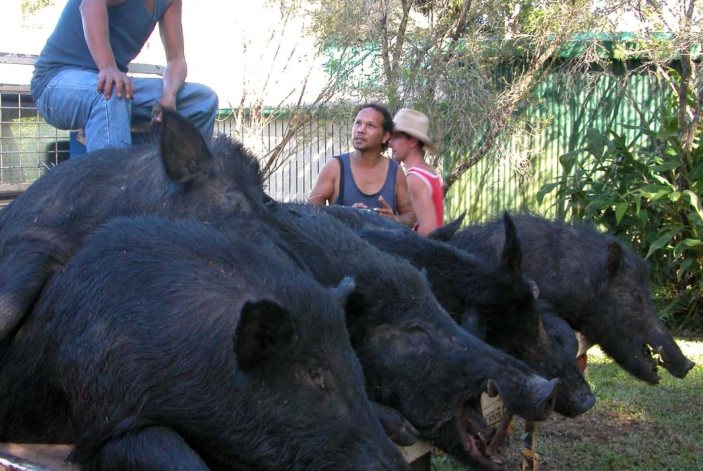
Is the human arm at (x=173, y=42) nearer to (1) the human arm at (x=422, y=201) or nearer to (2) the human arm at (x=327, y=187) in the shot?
(2) the human arm at (x=327, y=187)

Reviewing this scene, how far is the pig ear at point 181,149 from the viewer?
336 cm

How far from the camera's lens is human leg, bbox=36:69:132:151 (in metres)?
4.33

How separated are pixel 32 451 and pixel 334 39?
36.4ft

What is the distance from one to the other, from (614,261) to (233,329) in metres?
3.81

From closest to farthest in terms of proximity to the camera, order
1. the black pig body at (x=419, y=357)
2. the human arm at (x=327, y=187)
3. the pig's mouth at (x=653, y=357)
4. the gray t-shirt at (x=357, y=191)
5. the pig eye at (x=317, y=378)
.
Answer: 1. the pig eye at (x=317, y=378)
2. the black pig body at (x=419, y=357)
3. the pig's mouth at (x=653, y=357)
4. the gray t-shirt at (x=357, y=191)
5. the human arm at (x=327, y=187)

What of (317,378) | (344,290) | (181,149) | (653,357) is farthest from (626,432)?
(317,378)

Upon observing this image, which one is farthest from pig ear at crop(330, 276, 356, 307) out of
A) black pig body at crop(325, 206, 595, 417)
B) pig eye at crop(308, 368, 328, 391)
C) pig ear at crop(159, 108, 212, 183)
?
black pig body at crop(325, 206, 595, 417)

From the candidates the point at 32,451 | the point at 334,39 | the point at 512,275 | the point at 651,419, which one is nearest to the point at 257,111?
the point at 334,39

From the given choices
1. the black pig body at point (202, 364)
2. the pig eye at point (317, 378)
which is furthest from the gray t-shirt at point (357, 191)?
the pig eye at point (317, 378)

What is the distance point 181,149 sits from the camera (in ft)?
11.1

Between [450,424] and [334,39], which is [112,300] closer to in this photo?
[450,424]

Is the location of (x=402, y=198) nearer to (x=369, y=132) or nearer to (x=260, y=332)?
(x=369, y=132)

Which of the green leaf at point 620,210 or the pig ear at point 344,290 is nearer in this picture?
the pig ear at point 344,290

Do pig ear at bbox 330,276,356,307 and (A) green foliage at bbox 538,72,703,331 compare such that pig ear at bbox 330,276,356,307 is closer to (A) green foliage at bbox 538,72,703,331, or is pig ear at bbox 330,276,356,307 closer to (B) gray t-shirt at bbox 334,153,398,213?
(B) gray t-shirt at bbox 334,153,398,213
